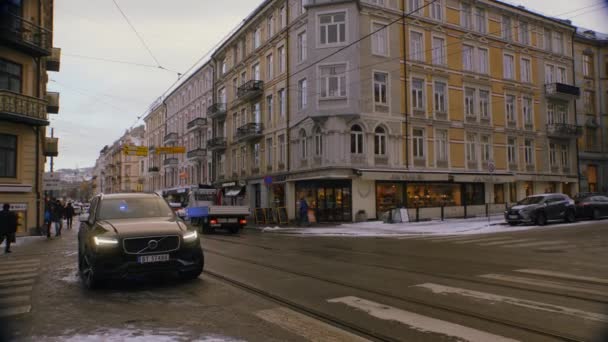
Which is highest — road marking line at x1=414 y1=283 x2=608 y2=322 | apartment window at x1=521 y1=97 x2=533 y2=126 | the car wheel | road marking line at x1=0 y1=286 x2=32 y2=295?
apartment window at x1=521 y1=97 x2=533 y2=126

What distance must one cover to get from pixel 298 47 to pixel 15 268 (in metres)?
24.6

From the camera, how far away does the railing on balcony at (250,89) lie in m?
37.2

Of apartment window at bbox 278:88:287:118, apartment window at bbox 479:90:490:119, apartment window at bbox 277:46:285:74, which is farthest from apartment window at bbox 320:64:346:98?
apartment window at bbox 479:90:490:119

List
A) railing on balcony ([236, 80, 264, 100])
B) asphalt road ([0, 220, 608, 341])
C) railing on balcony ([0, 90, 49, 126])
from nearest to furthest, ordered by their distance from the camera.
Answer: asphalt road ([0, 220, 608, 341])
railing on balcony ([0, 90, 49, 126])
railing on balcony ([236, 80, 264, 100])

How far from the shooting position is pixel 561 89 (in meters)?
39.1

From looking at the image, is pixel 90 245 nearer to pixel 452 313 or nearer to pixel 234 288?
pixel 234 288

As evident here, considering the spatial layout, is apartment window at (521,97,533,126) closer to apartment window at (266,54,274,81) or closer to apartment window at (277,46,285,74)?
apartment window at (277,46,285,74)

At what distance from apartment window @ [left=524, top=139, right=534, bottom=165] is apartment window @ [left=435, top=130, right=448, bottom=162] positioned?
9273 mm

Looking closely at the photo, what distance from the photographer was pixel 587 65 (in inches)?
1716

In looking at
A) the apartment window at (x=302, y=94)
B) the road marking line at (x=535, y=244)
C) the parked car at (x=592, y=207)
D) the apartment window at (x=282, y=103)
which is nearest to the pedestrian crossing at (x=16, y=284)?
the road marking line at (x=535, y=244)

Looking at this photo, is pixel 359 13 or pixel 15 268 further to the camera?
pixel 359 13

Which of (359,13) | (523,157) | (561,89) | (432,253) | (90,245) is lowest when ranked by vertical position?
(432,253)

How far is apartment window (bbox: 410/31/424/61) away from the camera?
31.3 meters

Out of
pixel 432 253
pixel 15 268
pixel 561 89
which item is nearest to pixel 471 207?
pixel 561 89
